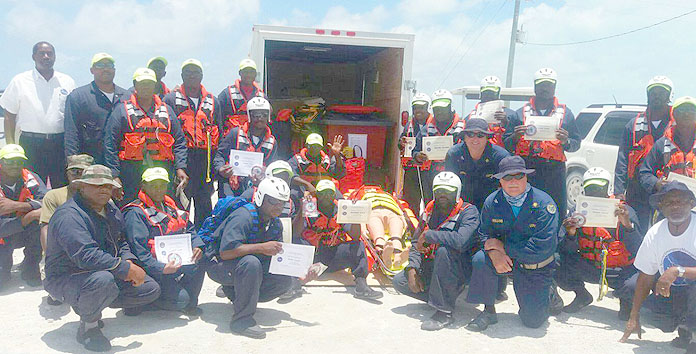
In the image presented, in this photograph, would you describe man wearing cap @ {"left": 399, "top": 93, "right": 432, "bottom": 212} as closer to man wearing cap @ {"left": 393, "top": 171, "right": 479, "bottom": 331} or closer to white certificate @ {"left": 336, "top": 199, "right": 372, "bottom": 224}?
white certificate @ {"left": 336, "top": 199, "right": 372, "bottom": 224}

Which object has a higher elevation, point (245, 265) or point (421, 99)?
point (421, 99)

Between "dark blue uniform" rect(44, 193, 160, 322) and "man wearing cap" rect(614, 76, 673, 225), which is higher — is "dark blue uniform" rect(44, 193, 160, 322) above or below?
below

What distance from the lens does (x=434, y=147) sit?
598cm

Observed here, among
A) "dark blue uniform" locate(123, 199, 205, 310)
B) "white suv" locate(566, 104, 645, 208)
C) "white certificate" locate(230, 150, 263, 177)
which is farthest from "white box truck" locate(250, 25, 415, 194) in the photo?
"white suv" locate(566, 104, 645, 208)

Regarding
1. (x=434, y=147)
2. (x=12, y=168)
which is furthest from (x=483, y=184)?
(x=12, y=168)

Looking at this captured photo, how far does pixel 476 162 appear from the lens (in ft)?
17.2

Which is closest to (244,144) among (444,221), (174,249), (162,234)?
(162,234)

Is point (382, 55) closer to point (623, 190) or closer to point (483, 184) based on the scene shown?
point (483, 184)

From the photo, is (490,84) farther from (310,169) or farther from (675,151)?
(310,169)

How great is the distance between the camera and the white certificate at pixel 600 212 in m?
4.64

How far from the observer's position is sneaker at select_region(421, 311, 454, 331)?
4467 millimetres

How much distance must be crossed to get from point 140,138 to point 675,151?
5040mm

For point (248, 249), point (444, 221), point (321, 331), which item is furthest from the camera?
point (444, 221)

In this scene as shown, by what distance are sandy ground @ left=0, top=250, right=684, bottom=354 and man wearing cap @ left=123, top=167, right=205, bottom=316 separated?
0.69ft
